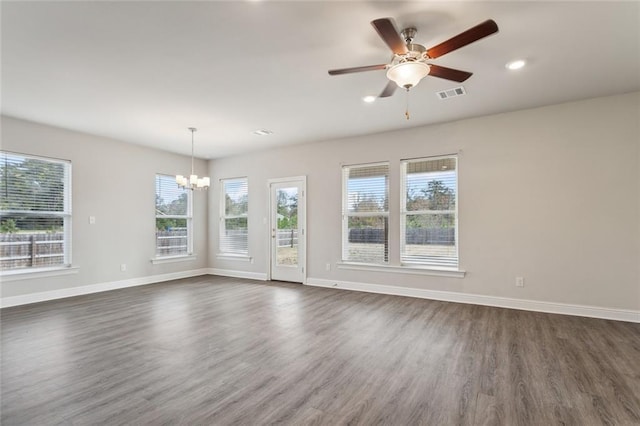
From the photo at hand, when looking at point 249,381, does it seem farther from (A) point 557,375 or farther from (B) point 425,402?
(A) point 557,375

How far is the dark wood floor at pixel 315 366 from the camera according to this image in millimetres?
2055

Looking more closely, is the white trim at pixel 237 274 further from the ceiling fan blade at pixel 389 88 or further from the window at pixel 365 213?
the ceiling fan blade at pixel 389 88

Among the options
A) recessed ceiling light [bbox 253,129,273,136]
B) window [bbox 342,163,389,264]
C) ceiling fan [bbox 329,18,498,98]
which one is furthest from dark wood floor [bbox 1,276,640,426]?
recessed ceiling light [bbox 253,129,273,136]

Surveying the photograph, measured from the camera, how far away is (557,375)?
254cm

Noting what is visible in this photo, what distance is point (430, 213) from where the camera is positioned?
5.15m

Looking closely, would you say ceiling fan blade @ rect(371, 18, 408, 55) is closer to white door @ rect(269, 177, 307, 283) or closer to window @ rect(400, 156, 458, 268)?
window @ rect(400, 156, 458, 268)

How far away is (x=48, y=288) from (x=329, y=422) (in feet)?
17.7

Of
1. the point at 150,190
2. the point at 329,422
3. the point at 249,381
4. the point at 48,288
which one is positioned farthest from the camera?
the point at 150,190

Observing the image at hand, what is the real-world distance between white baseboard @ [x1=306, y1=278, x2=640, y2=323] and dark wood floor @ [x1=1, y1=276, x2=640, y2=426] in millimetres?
177

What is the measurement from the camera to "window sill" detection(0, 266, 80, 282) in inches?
181

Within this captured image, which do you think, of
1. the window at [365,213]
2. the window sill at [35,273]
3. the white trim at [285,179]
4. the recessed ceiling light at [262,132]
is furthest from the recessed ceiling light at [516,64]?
the window sill at [35,273]

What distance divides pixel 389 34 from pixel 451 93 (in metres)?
2.06

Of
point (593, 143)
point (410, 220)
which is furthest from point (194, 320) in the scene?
point (593, 143)

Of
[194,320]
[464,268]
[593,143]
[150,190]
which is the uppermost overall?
[593,143]
